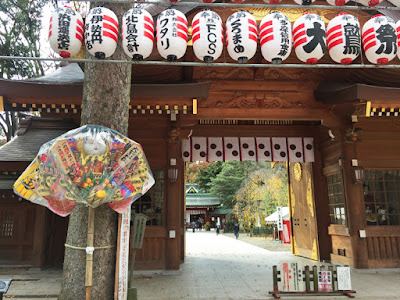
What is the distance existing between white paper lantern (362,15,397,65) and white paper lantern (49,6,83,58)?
4.36 meters

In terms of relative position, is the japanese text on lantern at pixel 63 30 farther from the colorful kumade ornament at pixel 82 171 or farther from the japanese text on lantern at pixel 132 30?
the colorful kumade ornament at pixel 82 171

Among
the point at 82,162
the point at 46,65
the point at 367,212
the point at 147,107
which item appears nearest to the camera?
the point at 82,162

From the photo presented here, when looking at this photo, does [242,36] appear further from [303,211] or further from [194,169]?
[194,169]

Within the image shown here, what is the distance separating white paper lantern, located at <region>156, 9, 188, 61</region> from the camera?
427 centimetres

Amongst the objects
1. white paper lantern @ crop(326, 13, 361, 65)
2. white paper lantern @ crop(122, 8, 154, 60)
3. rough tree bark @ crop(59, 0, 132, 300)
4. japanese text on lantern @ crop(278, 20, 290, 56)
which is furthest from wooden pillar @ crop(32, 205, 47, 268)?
white paper lantern @ crop(326, 13, 361, 65)

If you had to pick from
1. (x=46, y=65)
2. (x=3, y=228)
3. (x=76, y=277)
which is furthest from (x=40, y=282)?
(x=46, y=65)

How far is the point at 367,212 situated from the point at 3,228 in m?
10.4

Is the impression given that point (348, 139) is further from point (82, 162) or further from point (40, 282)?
point (40, 282)

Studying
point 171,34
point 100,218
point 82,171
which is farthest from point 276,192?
point 82,171

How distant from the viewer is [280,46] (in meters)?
4.41

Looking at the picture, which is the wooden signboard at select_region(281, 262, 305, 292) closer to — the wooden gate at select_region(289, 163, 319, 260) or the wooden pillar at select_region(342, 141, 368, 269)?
the wooden pillar at select_region(342, 141, 368, 269)

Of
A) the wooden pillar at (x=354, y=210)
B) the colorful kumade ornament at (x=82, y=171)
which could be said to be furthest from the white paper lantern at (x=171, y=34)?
the wooden pillar at (x=354, y=210)

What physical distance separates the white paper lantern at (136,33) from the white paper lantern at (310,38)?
7.57 feet

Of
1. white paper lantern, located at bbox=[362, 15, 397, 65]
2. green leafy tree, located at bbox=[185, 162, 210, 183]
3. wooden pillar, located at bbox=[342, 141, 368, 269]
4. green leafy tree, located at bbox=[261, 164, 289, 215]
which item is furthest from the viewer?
green leafy tree, located at bbox=[185, 162, 210, 183]
